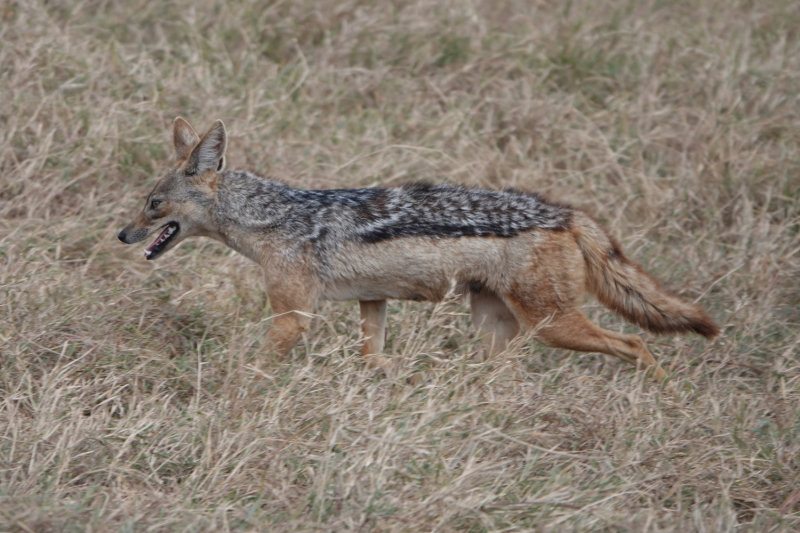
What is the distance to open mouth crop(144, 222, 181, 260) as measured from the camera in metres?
6.29

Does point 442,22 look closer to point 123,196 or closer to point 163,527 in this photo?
point 123,196

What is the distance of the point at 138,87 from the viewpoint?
848 cm

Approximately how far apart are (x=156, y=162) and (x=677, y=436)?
15.0ft

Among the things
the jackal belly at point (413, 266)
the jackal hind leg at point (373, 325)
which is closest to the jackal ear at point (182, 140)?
the jackal belly at point (413, 266)

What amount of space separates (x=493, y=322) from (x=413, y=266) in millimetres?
696

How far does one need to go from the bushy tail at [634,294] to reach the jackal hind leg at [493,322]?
0.58 meters

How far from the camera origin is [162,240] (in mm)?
6320

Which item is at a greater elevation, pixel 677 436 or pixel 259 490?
pixel 259 490

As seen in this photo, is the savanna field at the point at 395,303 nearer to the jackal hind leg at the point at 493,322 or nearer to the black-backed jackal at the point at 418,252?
the jackal hind leg at the point at 493,322

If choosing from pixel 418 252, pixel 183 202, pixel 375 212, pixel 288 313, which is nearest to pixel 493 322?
pixel 418 252

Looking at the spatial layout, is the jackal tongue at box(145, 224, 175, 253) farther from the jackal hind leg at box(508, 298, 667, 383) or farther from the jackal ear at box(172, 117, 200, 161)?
the jackal hind leg at box(508, 298, 667, 383)

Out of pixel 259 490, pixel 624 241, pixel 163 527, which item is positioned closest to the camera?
Answer: pixel 163 527

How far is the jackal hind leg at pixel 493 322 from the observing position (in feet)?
20.6

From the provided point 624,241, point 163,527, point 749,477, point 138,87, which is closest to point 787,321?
point 624,241
